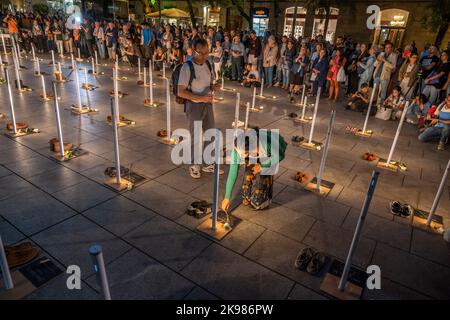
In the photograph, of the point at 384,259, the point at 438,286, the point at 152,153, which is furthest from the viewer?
the point at 152,153

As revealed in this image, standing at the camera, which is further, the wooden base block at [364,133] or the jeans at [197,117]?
the wooden base block at [364,133]

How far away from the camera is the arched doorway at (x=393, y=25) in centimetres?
2498

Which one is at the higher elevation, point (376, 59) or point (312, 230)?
point (376, 59)

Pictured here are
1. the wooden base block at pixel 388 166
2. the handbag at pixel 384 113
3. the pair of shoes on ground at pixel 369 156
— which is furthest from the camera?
the handbag at pixel 384 113

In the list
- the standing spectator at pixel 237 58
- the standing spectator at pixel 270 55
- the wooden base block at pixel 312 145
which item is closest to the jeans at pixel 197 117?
the wooden base block at pixel 312 145

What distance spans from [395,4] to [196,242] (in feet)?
91.6

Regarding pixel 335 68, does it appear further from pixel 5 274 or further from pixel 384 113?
pixel 5 274

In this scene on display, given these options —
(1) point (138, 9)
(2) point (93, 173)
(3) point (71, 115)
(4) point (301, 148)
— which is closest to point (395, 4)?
(4) point (301, 148)

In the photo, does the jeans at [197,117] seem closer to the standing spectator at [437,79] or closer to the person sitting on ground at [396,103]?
the person sitting on ground at [396,103]

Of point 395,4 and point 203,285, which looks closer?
point 203,285

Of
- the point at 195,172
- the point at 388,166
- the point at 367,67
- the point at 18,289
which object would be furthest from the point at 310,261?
the point at 367,67

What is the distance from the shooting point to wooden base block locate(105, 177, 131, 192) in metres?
5.51
